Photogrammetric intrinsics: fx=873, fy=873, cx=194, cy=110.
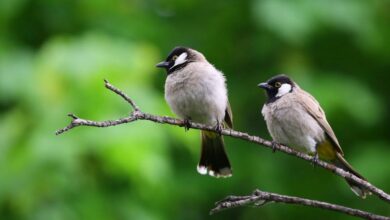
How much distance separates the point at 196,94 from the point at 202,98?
43mm

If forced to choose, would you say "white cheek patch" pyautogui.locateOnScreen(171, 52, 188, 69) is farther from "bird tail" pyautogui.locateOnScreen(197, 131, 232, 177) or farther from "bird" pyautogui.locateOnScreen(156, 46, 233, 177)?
"bird tail" pyautogui.locateOnScreen(197, 131, 232, 177)

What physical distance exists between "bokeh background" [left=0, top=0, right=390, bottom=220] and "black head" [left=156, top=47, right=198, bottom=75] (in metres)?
0.90

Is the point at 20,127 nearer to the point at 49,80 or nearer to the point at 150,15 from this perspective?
the point at 49,80

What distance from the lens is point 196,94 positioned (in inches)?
207

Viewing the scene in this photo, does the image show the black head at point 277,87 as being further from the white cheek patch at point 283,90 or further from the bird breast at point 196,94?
the bird breast at point 196,94

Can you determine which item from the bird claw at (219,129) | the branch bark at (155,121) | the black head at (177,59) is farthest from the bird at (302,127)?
the branch bark at (155,121)

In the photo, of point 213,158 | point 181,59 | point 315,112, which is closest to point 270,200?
point 315,112

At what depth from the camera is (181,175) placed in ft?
28.6

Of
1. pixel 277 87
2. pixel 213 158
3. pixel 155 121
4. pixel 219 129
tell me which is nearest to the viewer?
pixel 155 121

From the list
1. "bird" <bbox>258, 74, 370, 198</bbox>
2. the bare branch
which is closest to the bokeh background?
"bird" <bbox>258, 74, 370, 198</bbox>

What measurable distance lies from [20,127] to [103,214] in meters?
0.94

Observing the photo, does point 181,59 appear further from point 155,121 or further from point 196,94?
point 155,121

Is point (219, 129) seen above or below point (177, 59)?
below

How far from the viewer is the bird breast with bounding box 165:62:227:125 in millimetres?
5246
